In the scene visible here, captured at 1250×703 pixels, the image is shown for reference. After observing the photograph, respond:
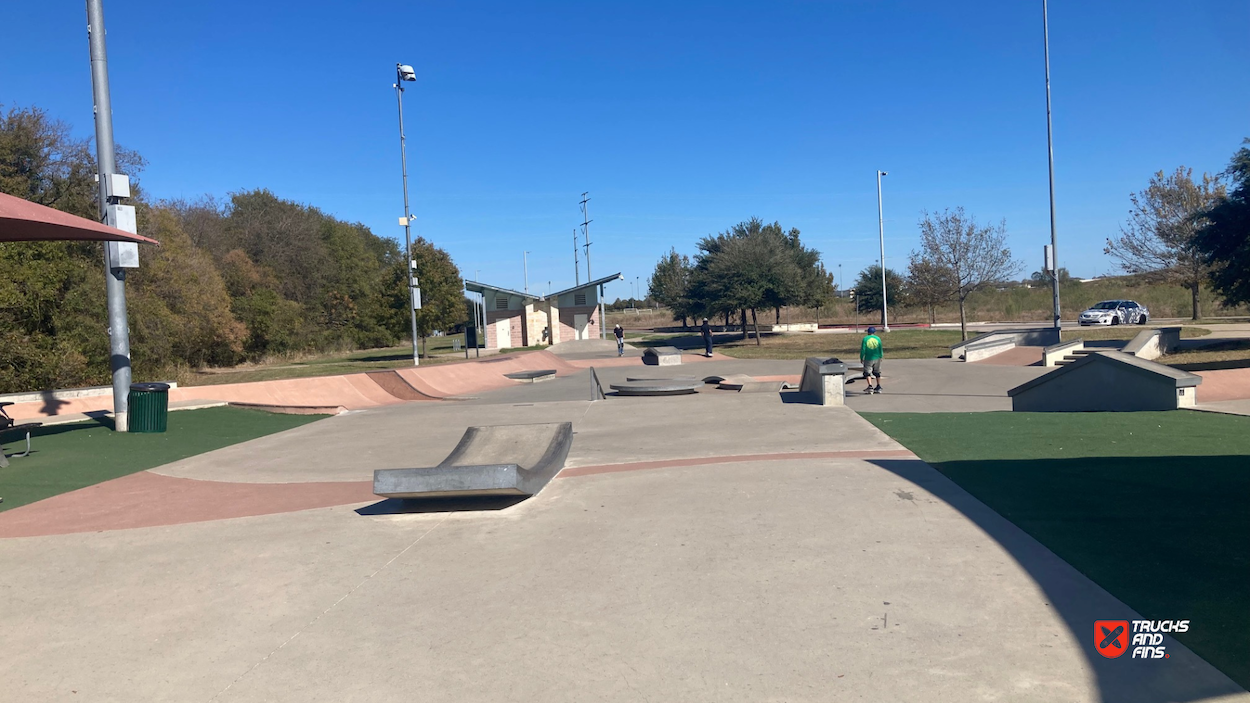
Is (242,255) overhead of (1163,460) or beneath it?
overhead

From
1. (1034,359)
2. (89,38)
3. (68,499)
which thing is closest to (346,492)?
(68,499)

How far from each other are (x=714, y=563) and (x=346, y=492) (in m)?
4.98

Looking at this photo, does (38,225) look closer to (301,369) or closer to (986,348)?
(301,369)

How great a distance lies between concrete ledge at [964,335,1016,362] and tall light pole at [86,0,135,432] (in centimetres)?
2612

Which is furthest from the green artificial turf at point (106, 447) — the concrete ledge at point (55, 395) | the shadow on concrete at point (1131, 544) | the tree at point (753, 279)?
the tree at point (753, 279)

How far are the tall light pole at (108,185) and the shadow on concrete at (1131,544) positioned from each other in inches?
530

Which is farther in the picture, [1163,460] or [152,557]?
[1163,460]

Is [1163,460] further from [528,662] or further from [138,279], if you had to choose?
[138,279]

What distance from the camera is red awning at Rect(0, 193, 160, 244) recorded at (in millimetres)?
7621

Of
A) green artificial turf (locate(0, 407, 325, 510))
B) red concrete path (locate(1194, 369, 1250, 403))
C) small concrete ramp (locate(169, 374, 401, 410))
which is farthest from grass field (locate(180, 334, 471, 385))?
red concrete path (locate(1194, 369, 1250, 403))

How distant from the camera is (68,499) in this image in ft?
28.9

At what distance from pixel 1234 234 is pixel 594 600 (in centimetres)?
2702

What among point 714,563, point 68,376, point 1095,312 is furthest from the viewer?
point 1095,312

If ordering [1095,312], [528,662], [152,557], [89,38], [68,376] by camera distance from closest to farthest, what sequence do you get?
[528,662] → [152,557] → [89,38] → [68,376] → [1095,312]
